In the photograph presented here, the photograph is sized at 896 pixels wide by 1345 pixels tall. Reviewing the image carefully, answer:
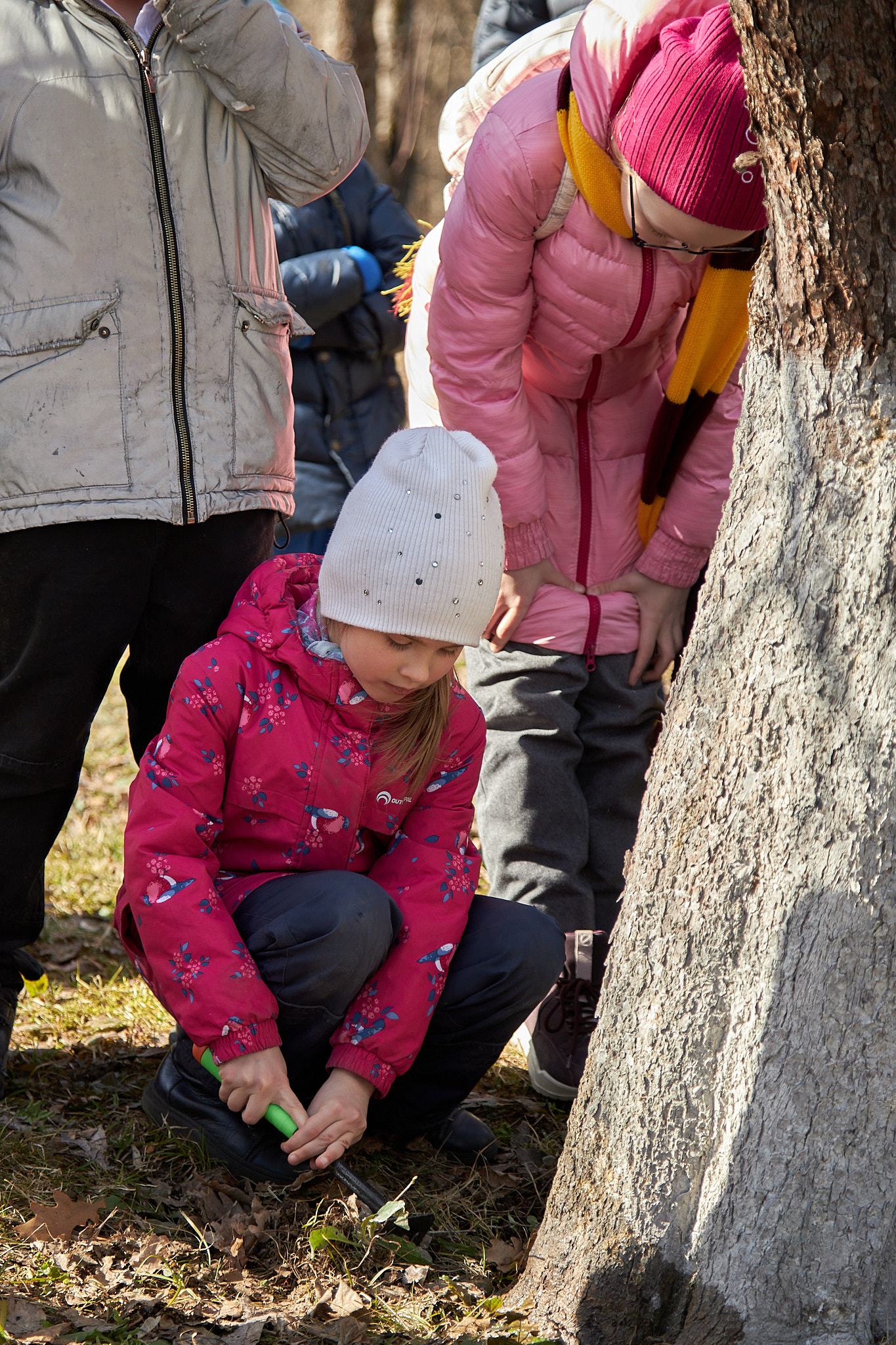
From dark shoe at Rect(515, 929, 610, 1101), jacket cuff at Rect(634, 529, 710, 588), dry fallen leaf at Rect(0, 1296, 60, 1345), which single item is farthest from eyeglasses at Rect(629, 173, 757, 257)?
dry fallen leaf at Rect(0, 1296, 60, 1345)

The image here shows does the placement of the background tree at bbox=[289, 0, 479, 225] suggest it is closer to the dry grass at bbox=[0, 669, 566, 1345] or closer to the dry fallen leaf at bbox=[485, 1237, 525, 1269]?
the dry grass at bbox=[0, 669, 566, 1345]

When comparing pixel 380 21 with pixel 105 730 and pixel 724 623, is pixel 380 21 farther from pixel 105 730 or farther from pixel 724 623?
pixel 724 623

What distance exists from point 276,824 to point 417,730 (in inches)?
11.7

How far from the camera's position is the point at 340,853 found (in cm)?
222

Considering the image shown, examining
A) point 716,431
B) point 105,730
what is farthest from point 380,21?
point 716,431

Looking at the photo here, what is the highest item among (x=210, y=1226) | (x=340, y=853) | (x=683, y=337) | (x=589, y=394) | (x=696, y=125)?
(x=696, y=125)

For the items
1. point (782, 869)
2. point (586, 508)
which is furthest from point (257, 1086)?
point (586, 508)

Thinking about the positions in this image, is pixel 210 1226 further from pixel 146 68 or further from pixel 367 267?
pixel 367 267

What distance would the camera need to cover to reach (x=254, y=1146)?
212 centimetres

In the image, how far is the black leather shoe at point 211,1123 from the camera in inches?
82.8

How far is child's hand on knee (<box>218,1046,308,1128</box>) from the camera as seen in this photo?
6.42 ft

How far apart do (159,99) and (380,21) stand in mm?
6914

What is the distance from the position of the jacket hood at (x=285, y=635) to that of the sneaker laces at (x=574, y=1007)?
0.80m

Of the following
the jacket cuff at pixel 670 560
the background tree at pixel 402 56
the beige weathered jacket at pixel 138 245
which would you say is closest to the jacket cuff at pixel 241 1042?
the beige weathered jacket at pixel 138 245
